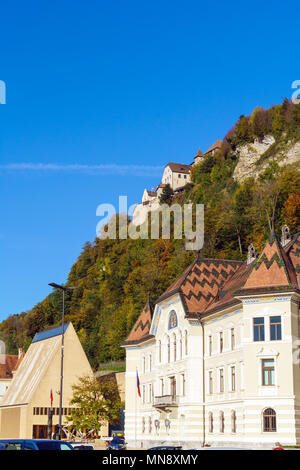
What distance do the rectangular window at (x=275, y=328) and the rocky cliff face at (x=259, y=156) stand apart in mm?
70905

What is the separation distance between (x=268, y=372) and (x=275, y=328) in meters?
3.18

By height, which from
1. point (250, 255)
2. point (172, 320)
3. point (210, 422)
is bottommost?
point (210, 422)

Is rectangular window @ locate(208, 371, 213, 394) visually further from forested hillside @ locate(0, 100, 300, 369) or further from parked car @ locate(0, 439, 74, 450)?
forested hillside @ locate(0, 100, 300, 369)

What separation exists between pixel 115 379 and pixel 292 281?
39386 mm

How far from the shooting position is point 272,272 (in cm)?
4719

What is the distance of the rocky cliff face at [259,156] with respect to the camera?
11544cm

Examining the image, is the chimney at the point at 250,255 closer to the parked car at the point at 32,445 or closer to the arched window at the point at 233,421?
Result: the arched window at the point at 233,421

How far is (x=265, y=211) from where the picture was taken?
99812mm

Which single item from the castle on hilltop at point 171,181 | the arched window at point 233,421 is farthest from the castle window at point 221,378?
the castle on hilltop at point 171,181

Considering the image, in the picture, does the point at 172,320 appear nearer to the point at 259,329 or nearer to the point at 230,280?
the point at 230,280

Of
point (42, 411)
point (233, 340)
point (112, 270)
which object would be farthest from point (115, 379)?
point (112, 270)

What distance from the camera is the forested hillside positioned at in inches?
3981

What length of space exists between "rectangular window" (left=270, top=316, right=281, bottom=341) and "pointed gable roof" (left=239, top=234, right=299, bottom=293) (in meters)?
2.25

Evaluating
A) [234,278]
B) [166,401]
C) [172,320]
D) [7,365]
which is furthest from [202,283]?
[7,365]
